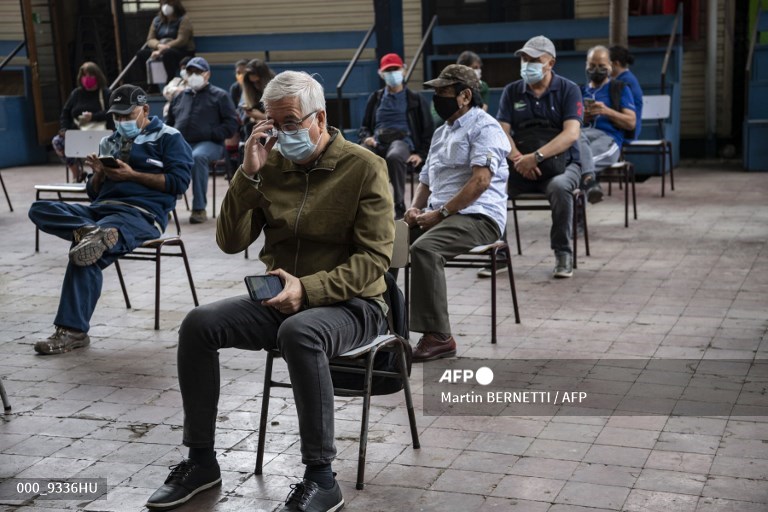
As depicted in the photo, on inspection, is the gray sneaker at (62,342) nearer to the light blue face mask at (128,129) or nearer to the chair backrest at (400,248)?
the light blue face mask at (128,129)

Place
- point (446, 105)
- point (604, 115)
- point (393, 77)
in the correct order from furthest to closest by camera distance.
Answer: point (393, 77)
point (604, 115)
point (446, 105)

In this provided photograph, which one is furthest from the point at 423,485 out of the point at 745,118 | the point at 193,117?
the point at 745,118

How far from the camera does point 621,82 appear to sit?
9.44m

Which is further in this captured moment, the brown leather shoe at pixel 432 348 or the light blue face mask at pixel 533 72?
the light blue face mask at pixel 533 72

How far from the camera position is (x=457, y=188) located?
6.44 m

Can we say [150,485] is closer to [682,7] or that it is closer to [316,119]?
[316,119]

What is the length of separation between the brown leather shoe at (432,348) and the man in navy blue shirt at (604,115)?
3600mm

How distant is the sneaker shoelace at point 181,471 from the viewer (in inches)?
163

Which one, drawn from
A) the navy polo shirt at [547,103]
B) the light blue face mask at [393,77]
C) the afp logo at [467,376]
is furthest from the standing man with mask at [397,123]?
the afp logo at [467,376]

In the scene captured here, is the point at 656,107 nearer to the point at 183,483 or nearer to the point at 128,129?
the point at 128,129

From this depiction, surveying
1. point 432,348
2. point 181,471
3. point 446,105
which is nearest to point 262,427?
point 181,471

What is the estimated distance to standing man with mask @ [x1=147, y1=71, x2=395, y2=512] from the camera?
400 cm

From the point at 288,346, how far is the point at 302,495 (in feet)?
1.77

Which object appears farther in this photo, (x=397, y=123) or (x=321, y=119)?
Answer: (x=397, y=123)
